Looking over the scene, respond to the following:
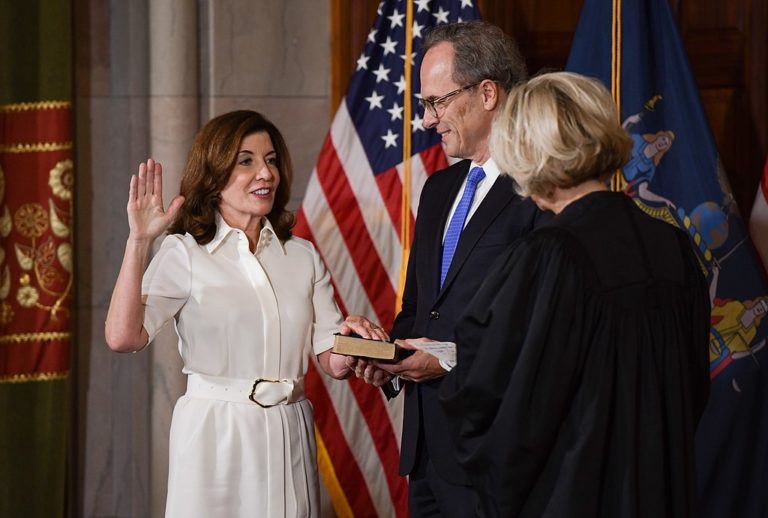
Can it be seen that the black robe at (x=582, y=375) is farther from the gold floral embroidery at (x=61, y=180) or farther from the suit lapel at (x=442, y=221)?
the gold floral embroidery at (x=61, y=180)

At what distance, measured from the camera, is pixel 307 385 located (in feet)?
13.7

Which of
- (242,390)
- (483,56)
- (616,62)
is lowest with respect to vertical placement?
(242,390)

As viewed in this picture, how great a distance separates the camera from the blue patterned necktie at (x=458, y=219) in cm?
280

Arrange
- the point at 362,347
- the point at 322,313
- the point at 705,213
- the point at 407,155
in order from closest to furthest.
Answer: the point at 362,347, the point at 322,313, the point at 705,213, the point at 407,155

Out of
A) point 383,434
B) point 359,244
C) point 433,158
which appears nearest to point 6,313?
point 359,244

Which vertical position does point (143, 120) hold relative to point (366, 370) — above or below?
above

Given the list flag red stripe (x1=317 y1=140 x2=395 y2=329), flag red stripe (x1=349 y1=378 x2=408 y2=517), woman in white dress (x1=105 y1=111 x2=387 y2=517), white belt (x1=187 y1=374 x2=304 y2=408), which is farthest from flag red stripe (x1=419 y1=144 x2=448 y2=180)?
white belt (x1=187 y1=374 x2=304 y2=408)

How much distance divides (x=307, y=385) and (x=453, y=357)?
172 cm

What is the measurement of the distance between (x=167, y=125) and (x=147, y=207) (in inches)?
69.5

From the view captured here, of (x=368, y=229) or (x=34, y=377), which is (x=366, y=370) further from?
(x=34, y=377)

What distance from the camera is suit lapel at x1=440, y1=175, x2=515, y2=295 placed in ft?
8.80

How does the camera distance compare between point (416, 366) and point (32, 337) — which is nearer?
point (416, 366)

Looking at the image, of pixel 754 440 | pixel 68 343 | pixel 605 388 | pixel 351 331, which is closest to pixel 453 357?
pixel 351 331

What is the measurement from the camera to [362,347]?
257 cm
